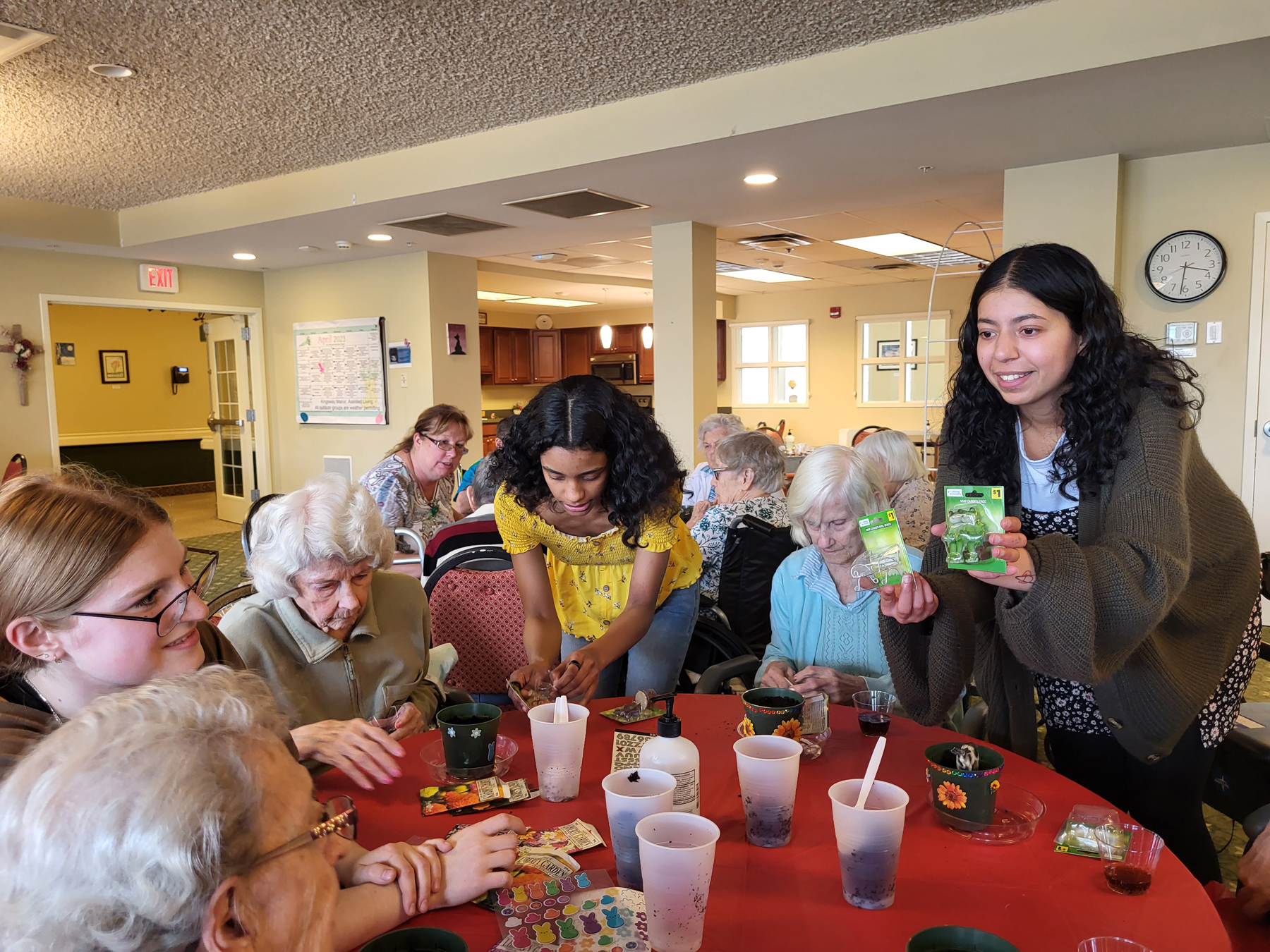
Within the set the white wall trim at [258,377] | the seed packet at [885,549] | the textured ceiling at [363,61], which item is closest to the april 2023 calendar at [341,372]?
the white wall trim at [258,377]

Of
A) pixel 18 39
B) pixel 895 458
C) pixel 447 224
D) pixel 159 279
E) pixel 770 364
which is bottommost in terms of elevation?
pixel 895 458

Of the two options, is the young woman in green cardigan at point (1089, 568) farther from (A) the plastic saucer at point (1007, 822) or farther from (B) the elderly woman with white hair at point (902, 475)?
(B) the elderly woman with white hair at point (902, 475)

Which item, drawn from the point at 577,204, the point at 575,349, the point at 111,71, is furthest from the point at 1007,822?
the point at 575,349

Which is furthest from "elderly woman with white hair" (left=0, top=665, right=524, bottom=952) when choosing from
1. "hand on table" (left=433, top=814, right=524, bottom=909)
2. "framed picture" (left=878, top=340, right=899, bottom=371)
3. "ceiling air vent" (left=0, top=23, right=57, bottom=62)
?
"framed picture" (left=878, top=340, right=899, bottom=371)

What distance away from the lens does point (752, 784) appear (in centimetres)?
116

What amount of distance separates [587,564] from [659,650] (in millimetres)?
318

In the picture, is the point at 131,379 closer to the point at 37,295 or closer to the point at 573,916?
the point at 37,295

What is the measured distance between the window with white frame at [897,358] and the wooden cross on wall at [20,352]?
8.69 metres

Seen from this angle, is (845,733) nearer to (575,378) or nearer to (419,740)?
(419,740)

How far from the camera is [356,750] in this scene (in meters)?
1.38

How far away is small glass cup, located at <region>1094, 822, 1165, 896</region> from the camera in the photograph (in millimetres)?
1042

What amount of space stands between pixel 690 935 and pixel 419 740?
803 mm

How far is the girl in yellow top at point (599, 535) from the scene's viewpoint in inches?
81.5

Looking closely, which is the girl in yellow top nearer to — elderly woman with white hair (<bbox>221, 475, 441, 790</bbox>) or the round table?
elderly woman with white hair (<bbox>221, 475, 441, 790</bbox>)
